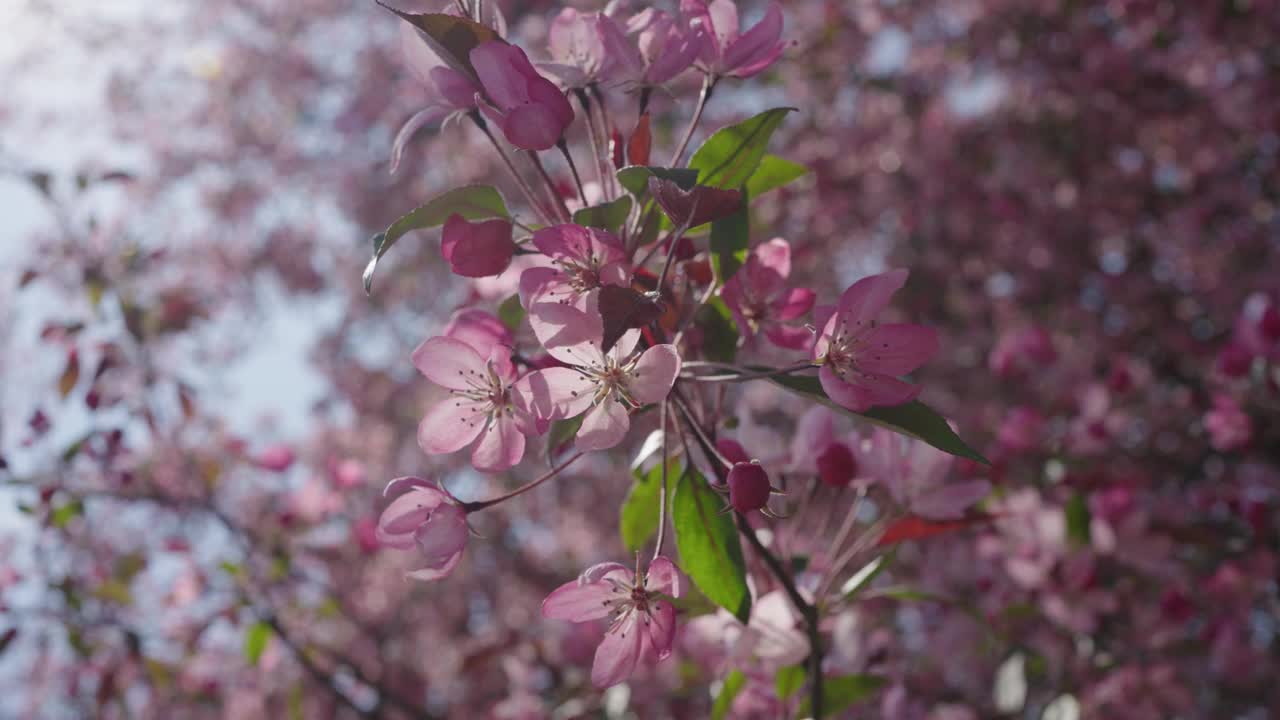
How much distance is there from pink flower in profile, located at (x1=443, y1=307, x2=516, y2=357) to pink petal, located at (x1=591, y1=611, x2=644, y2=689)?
305 mm

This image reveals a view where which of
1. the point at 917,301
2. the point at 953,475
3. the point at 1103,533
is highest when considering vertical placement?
the point at 953,475

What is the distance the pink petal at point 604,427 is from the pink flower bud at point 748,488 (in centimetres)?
11

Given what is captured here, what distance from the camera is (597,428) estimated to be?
0.85 metres

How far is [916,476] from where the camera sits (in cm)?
124

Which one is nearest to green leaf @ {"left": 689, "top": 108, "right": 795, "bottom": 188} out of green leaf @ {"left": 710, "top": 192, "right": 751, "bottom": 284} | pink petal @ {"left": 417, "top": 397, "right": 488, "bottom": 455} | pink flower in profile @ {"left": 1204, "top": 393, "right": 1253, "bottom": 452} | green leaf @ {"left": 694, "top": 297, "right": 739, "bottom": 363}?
green leaf @ {"left": 710, "top": 192, "right": 751, "bottom": 284}

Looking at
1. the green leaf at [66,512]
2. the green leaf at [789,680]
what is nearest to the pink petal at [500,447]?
the green leaf at [789,680]

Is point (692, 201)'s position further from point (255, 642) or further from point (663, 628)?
point (255, 642)

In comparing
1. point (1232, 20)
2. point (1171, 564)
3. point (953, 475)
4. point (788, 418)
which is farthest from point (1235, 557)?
point (1232, 20)

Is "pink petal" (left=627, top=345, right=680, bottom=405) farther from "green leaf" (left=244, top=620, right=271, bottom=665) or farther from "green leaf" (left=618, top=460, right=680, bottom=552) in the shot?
"green leaf" (left=244, top=620, right=271, bottom=665)

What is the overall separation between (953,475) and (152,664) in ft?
6.49

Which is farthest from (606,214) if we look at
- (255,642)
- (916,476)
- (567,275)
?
(255,642)

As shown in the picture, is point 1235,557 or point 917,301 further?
point 917,301

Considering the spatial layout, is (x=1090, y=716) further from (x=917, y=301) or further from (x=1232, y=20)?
(x=1232, y=20)

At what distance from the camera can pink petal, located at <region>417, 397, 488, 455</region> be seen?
957 millimetres
